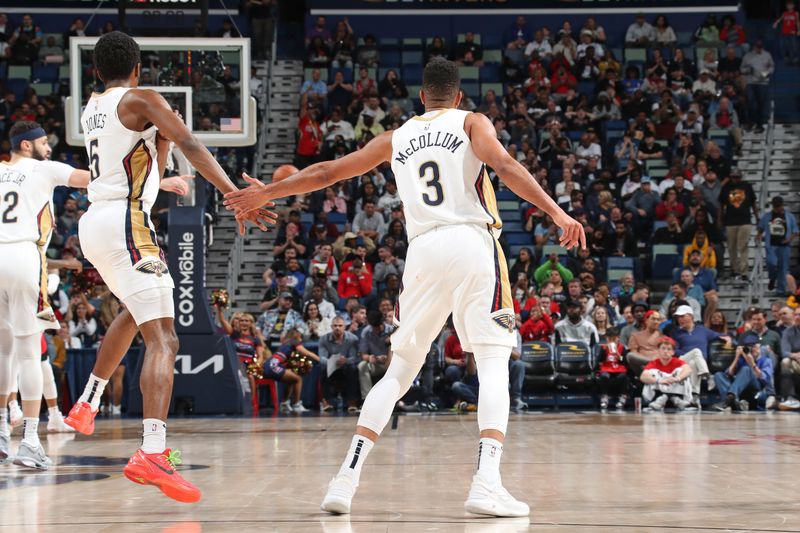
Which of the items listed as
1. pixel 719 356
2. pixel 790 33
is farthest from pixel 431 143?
pixel 790 33

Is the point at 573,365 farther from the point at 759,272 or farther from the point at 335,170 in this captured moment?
the point at 335,170

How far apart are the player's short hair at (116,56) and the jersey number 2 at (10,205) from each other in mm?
1919

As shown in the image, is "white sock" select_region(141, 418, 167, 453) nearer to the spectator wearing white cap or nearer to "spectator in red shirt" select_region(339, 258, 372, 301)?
the spectator wearing white cap

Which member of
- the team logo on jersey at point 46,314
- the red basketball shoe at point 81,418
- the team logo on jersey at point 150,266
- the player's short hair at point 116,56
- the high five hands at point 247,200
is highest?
the player's short hair at point 116,56

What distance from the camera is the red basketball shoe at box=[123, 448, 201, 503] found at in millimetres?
4844

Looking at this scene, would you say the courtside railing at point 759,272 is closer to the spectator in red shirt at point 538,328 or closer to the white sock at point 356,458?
the spectator in red shirt at point 538,328

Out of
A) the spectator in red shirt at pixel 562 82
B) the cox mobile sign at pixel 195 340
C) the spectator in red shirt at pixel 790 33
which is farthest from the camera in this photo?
the spectator in red shirt at pixel 790 33

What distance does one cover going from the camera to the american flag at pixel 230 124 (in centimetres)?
1153

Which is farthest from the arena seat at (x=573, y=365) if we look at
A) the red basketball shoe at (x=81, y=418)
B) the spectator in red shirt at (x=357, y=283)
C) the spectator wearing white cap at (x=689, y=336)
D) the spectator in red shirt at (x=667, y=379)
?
the red basketball shoe at (x=81, y=418)

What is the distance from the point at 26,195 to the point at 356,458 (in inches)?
142

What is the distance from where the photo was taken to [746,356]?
46.7ft

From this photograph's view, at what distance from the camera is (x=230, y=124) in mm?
11547

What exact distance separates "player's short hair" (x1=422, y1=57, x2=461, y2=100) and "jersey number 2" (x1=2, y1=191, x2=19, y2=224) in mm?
3385

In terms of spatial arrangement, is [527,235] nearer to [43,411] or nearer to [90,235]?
[43,411]
